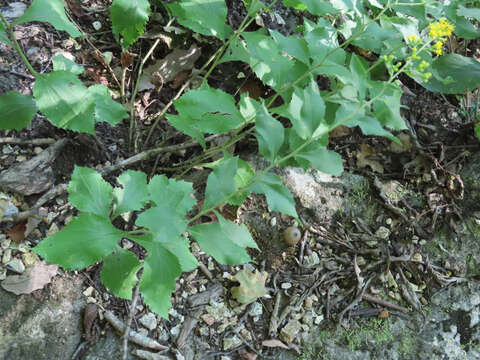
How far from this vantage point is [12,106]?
1.69 m

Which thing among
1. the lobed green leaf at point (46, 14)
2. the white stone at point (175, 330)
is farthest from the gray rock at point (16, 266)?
the lobed green leaf at point (46, 14)

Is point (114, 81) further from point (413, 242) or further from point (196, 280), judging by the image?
point (413, 242)

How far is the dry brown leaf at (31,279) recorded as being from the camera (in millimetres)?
1655

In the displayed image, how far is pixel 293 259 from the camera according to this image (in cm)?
212

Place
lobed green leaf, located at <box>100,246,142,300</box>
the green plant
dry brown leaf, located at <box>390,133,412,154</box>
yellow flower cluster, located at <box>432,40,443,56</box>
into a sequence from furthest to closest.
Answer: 1. dry brown leaf, located at <box>390,133,412,154</box>
2. yellow flower cluster, located at <box>432,40,443,56</box>
3. lobed green leaf, located at <box>100,246,142,300</box>
4. the green plant

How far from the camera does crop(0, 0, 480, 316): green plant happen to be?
135 cm

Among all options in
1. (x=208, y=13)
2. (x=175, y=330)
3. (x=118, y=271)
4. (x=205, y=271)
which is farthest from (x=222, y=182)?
(x=208, y=13)

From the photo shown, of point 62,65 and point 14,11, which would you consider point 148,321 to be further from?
point 14,11

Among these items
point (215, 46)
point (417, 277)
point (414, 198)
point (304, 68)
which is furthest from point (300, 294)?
point (215, 46)

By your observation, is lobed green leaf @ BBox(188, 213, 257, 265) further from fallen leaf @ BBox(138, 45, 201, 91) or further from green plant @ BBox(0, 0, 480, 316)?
fallen leaf @ BBox(138, 45, 201, 91)

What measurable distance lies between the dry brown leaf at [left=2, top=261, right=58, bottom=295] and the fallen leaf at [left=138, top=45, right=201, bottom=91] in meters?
1.10

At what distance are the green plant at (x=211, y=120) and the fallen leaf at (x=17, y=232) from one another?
0.43m

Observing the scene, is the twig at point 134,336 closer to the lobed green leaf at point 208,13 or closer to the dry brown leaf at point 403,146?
the lobed green leaf at point 208,13

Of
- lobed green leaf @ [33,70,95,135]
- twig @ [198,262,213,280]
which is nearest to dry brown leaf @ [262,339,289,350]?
twig @ [198,262,213,280]
